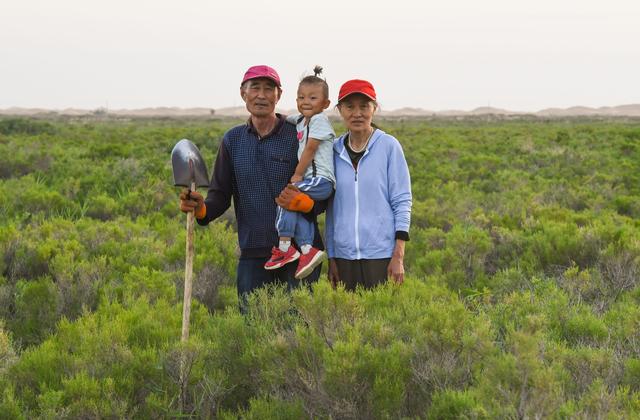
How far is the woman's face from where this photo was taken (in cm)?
390

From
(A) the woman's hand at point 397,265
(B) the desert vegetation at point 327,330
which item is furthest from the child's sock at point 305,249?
(A) the woman's hand at point 397,265

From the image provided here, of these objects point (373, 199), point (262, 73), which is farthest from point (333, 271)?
point (262, 73)

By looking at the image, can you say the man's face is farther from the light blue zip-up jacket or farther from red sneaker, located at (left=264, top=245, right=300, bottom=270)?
red sneaker, located at (left=264, top=245, right=300, bottom=270)

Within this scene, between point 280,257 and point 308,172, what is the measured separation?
0.57 metres

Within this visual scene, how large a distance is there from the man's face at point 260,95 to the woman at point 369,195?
0.45 meters

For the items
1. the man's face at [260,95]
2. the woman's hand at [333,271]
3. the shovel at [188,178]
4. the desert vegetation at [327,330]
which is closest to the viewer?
the desert vegetation at [327,330]

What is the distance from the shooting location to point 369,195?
12.9 ft

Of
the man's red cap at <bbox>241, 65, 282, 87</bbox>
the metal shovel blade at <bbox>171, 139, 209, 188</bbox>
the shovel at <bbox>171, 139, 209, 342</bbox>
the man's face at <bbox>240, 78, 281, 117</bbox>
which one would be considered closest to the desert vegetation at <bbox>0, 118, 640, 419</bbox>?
the shovel at <bbox>171, 139, 209, 342</bbox>

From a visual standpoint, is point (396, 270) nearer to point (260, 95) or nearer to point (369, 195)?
point (369, 195)

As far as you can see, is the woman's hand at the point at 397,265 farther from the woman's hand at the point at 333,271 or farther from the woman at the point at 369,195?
the woman's hand at the point at 333,271

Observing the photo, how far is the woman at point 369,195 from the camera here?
3928mm

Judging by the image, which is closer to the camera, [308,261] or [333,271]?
[308,261]

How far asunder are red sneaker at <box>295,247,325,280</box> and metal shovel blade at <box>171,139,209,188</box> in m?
0.78

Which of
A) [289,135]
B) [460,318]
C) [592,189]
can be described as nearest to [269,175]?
[289,135]
